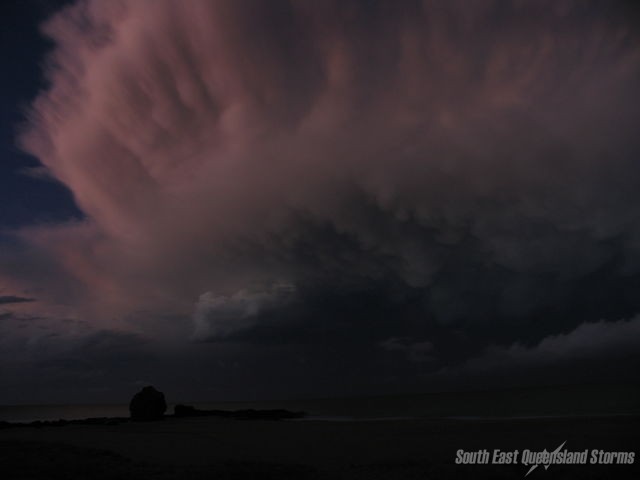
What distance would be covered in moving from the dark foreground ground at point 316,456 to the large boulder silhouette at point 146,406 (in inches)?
1072

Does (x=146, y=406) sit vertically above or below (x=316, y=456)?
below

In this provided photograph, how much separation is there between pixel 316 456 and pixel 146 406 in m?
42.7

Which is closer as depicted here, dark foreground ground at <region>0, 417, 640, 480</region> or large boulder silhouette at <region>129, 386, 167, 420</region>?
dark foreground ground at <region>0, 417, 640, 480</region>

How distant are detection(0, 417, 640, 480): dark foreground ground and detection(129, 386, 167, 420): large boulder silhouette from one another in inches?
1072

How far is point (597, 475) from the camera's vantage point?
16.0m

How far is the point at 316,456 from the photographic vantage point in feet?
72.5

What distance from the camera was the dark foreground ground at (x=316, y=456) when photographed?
17031 millimetres

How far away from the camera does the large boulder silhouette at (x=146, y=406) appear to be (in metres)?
56.2

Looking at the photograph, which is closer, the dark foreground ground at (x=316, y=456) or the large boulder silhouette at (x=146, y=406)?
the dark foreground ground at (x=316, y=456)

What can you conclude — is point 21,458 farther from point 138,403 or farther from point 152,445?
point 138,403

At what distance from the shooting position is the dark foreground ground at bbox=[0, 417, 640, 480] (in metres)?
17.0

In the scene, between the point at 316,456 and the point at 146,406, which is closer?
the point at 316,456

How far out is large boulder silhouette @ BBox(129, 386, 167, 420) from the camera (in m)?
56.2

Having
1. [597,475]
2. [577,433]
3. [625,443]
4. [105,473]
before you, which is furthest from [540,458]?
[105,473]
